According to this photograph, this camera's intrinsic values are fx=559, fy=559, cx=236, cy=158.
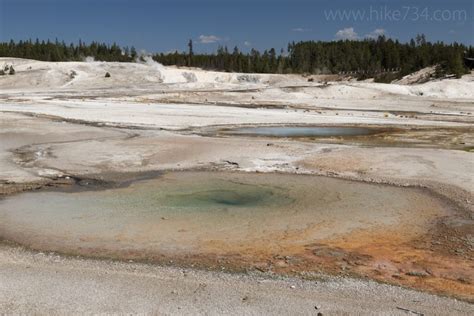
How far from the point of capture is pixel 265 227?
9023mm

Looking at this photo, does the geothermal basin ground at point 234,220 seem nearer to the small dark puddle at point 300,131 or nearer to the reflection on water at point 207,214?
the reflection on water at point 207,214

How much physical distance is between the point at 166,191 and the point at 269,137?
9.21 metres

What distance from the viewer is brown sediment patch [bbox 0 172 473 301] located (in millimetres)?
7309

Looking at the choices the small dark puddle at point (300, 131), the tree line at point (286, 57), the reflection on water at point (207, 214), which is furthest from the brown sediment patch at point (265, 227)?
the tree line at point (286, 57)

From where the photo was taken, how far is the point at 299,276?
682 cm

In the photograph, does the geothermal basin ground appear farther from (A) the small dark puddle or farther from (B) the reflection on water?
(A) the small dark puddle

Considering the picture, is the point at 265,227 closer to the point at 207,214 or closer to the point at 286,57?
the point at 207,214

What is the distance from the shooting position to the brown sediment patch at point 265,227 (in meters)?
7.31

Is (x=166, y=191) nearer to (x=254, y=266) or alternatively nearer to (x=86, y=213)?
(x=86, y=213)

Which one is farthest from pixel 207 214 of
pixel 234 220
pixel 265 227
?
pixel 265 227

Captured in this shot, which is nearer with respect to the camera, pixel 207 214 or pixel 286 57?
pixel 207 214

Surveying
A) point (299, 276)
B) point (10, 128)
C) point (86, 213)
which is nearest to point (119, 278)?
point (299, 276)

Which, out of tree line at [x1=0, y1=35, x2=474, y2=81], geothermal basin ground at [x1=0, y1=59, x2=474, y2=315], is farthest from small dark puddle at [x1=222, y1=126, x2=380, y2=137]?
tree line at [x1=0, y1=35, x2=474, y2=81]

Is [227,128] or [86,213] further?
[227,128]
